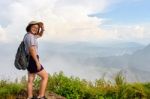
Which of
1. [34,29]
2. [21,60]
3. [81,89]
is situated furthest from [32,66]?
[81,89]

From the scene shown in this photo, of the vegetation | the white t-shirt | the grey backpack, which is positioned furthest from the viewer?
the vegetation

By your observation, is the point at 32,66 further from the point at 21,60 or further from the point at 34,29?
the point at 34,29

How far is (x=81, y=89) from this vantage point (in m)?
18.9

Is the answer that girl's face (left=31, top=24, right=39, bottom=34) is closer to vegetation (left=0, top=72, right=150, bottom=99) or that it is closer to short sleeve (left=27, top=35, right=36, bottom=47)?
short sleeve (left=27, top=35, right=36, bottom=47)

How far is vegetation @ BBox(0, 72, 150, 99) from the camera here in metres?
18.6

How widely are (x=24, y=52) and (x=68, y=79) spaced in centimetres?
354

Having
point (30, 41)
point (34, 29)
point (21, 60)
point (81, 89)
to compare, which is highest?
point (34, 29)

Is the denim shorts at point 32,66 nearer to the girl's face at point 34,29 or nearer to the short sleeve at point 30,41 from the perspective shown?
the short sleeve at point 30,41

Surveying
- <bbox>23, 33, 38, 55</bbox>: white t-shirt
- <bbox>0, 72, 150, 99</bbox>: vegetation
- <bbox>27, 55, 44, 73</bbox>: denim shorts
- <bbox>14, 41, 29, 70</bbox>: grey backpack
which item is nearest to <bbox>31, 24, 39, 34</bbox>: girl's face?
<bbox>23, 33, 38, 55</bbox>: white t-shirt

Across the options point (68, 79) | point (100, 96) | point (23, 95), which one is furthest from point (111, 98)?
point (23, 95)

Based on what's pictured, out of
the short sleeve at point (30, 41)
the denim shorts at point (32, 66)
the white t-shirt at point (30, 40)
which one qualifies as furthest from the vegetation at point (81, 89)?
the short sleeve at point (30, 41)

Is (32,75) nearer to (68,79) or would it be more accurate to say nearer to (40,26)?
(40,26)

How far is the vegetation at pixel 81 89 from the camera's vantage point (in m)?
18.6

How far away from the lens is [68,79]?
19.4m
